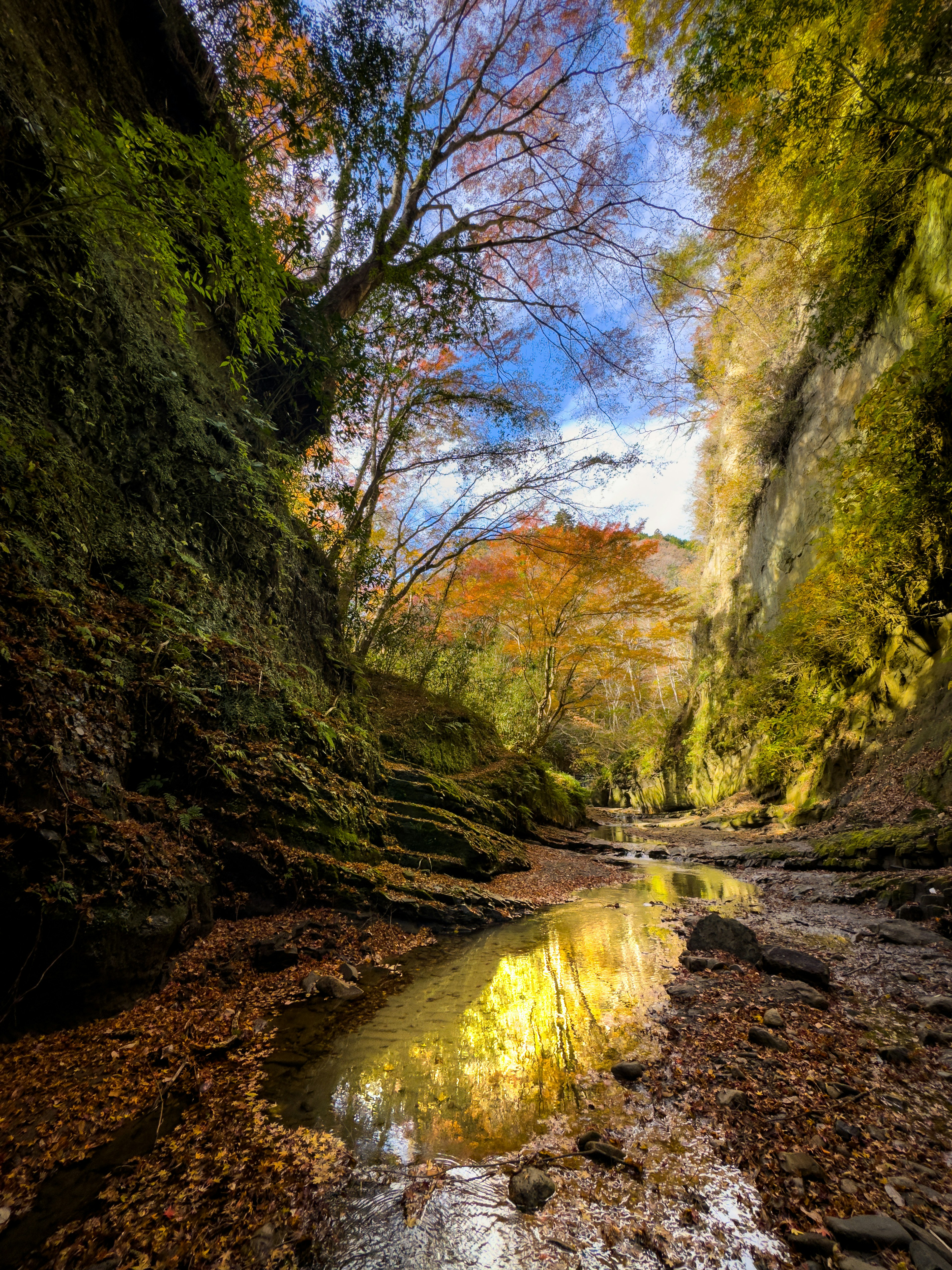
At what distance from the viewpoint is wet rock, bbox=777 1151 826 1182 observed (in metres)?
1.95

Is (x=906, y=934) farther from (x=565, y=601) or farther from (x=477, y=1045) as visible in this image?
(x=565, y=601)

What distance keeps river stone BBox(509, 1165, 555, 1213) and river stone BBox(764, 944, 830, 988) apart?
10.1 ft

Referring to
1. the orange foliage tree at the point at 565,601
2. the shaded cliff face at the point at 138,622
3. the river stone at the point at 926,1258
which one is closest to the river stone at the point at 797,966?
the river stone at the point at 926,1258

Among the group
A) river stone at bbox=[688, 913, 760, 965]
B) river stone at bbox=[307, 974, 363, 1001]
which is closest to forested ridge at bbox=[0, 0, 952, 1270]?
river stone at bbox=[307, 974, 363, 1001]

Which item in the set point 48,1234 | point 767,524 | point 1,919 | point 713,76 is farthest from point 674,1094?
point 767,524

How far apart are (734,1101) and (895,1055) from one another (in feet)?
3.83

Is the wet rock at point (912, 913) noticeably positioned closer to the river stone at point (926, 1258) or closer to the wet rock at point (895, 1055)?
the wet rock at point (895, 1055)

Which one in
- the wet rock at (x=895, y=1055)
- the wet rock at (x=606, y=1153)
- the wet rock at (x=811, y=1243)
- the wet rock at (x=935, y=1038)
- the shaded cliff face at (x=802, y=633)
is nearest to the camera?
the wet rock at (x=811, y=1243)

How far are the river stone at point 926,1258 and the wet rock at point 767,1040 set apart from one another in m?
1.39

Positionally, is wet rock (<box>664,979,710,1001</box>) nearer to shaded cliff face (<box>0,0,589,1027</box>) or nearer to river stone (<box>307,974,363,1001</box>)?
river stone (<box>307,974,363,1001</box>)

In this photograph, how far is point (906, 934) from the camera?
4.72m

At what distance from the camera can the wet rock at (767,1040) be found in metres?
2.92

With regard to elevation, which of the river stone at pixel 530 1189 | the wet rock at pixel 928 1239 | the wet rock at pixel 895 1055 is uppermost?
the wet rock at pixel 928 1239

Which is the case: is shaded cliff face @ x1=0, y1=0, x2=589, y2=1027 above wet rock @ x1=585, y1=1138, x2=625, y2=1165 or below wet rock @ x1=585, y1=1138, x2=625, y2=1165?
above
